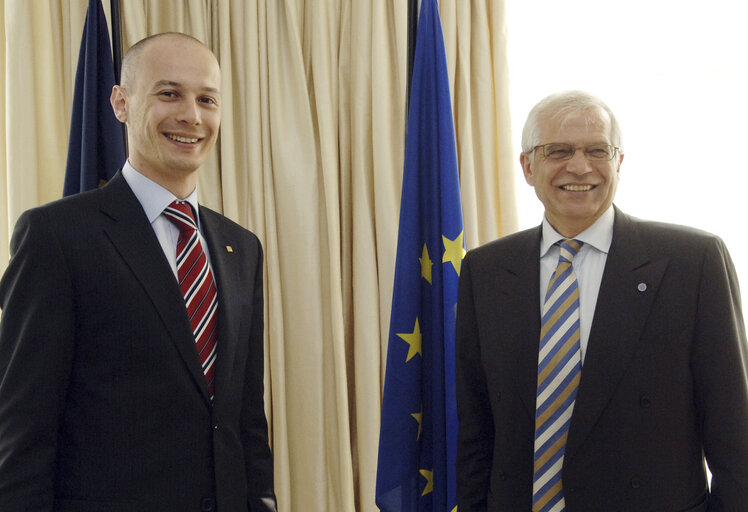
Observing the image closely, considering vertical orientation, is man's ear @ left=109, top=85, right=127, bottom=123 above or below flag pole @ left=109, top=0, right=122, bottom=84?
below

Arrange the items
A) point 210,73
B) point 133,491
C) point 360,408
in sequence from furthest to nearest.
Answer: point 360,408, point 210,73, point 133,491

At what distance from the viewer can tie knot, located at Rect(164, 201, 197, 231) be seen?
1553 mm

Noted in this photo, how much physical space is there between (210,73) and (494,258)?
36.1 inches

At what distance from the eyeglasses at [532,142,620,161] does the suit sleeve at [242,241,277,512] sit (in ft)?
2.90

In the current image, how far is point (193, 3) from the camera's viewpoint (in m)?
2.65

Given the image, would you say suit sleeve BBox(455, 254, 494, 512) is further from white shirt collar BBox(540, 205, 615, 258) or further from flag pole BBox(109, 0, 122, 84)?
flag pole BBox(109, 0, 122, 84)

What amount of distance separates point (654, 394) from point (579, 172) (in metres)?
0.55

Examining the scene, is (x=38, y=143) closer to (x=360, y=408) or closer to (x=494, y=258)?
(x=360, y=408)

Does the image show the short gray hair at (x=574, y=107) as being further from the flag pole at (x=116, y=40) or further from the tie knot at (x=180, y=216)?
the flag pole at (x=116, y=40)

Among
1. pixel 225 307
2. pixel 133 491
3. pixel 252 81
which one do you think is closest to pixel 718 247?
pixel 225 307

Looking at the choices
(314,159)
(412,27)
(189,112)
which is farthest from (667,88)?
(189,112)

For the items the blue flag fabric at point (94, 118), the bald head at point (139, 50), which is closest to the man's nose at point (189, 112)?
the bald head at point (139, 50)

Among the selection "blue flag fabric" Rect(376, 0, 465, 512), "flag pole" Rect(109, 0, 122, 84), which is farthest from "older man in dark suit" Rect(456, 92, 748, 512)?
"flag pole" Rect(109, 0, 122, 84)

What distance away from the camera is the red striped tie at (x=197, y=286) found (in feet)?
4.95
